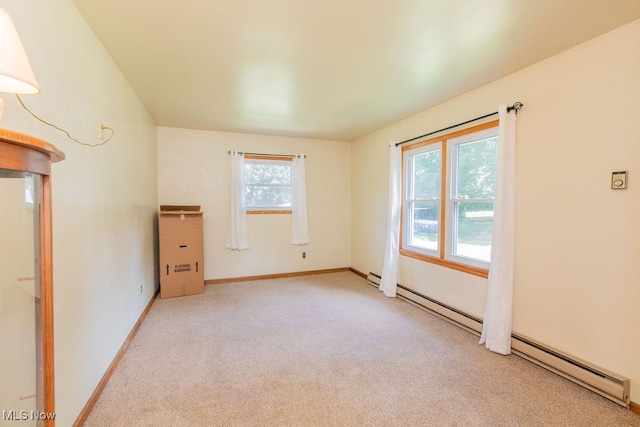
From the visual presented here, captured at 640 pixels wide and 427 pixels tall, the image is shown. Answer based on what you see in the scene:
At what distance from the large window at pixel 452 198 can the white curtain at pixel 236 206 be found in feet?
8.15

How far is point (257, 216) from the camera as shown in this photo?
4.90 meters

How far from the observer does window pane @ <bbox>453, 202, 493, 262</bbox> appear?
2932mm

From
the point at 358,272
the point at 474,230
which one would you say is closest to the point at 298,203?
the point at 358,272

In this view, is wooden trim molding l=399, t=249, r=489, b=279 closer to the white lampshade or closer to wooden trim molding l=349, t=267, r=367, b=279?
wooden trim molding l=349, t=267, r=367, b=279

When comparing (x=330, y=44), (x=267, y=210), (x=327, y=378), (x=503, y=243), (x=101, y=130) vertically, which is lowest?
(x=327, y=378)

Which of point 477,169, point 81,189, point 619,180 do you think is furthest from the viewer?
point 477,169

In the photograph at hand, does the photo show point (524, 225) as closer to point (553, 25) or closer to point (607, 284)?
point (607, 284)

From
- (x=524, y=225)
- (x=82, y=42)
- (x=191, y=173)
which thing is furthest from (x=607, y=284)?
(x=191, y=173)

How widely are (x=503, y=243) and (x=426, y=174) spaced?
4.71 ft

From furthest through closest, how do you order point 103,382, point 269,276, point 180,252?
1. point 269,276
2. point 180,252
3. point 103,382

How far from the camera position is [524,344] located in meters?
2.42

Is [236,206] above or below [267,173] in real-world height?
below

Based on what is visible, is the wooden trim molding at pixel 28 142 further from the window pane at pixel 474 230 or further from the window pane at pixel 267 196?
the window pane at pixel 267 196

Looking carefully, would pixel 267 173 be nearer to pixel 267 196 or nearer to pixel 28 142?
pixel 267 196
